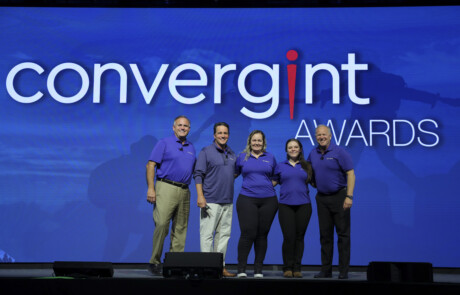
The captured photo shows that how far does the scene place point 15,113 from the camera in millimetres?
5516

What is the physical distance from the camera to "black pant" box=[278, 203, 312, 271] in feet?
14.1

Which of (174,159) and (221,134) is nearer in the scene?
(221,134)

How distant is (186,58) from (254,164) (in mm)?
1682

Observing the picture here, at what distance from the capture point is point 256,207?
167 inches

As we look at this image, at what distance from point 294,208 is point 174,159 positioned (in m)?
1.01

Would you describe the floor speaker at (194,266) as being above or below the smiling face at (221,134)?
below

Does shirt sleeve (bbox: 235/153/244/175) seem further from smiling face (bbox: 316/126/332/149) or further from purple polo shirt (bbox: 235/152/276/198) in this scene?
smiling face (bbox: 316/126/332/149)

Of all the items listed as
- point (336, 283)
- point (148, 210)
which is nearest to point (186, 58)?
point (148, 210)

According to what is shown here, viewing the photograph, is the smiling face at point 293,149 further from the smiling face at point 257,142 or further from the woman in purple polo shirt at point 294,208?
the smiling face at point 257,142

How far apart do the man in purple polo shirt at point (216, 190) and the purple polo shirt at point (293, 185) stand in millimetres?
393

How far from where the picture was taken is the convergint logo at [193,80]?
5.43 meters

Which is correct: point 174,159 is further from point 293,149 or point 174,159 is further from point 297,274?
point 297,274

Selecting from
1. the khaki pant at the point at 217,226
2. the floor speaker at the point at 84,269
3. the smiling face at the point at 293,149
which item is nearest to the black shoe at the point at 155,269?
the khaki pant at the point at 217,226

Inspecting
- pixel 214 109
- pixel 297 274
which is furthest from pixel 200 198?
pixel 214 109
